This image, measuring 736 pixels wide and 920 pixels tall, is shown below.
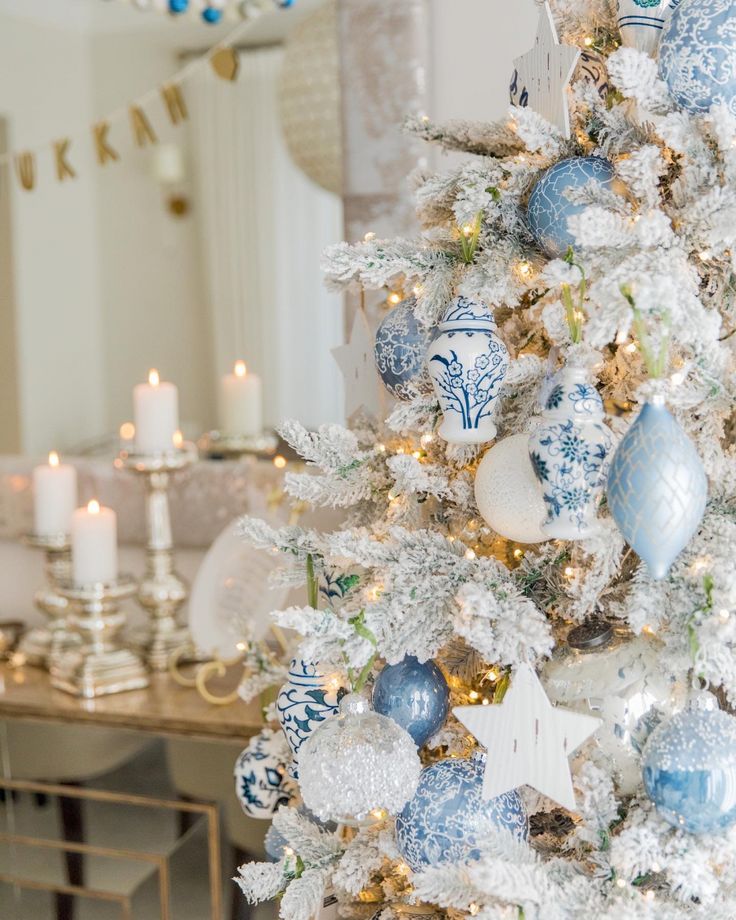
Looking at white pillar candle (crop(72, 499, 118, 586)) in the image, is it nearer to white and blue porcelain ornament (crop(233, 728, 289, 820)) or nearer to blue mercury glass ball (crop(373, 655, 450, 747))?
white and blue porcelain ornament (crop(233, 728, 289, 820))

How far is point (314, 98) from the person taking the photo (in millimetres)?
1388

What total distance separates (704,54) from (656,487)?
0.98 ft

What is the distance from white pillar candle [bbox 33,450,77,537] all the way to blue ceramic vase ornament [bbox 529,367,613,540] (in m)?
0.96

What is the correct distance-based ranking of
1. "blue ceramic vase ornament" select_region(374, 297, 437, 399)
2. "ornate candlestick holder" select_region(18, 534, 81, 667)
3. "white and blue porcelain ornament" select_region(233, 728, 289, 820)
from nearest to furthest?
"blue ceramic vase ornament" select_region(374, 297, 437, 399)
"white and blue porcelain ornament" select_region(233, 728, 289, 820)
"ornate candlestick holder" select_region(18, 534, 81, 667)

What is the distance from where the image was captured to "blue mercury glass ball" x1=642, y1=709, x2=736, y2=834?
637 millimetres

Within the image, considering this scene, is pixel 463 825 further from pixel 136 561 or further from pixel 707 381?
pixel 136 561

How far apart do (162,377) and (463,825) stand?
39.2 inches

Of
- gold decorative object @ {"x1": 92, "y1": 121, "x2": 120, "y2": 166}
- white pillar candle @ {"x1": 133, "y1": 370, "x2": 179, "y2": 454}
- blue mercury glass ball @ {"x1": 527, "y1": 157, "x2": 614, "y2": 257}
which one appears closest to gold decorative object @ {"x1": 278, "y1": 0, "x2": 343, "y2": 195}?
gold decorative object @ {"x1": 92, "y1": 121, "x2": 120, "y2": 166}

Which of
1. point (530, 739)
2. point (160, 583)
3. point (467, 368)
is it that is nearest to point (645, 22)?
point (467, 368)

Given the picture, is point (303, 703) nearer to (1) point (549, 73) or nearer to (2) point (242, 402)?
(1) point (549, 73)

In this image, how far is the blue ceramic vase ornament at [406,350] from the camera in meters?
0.82

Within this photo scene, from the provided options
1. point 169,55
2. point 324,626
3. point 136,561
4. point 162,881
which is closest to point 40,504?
point 136,561

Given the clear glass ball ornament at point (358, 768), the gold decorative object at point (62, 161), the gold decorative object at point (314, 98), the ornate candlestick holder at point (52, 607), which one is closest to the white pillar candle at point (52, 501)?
the ornate candlestick holder at point (52, 607)

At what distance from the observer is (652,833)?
0.66 meters
